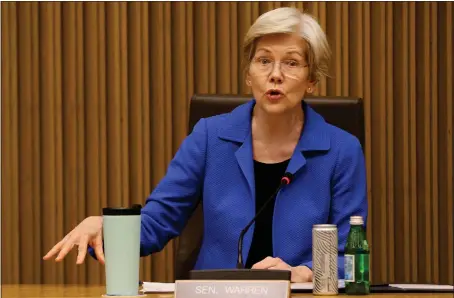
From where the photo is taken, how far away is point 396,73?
4.10m

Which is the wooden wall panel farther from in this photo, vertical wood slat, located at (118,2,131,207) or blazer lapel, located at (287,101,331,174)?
blazer lapel, located at (287,101,331,174)

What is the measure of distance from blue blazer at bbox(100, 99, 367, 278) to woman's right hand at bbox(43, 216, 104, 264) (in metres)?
0.47

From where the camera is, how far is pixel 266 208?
8.99 feet

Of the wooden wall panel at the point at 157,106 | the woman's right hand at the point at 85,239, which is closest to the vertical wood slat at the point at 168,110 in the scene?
the wooden wall panel at the point at 157,106

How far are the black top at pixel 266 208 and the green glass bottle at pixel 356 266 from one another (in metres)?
0.66

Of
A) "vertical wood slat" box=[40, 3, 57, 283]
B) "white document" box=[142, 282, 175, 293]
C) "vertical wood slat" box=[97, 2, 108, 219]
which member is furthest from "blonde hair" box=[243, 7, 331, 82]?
"vertical wood slat" box=[40, 3, 57, 283]

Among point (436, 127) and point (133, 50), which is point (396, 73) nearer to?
point (436, 127)

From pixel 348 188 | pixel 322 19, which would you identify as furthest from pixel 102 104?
pixel 348 188

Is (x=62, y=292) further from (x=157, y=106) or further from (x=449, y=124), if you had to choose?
(x=449, y=124)

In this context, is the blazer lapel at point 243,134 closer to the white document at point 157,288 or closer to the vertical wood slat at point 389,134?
the white document at point 157,288

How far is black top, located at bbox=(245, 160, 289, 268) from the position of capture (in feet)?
8.87

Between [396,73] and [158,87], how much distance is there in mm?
1068

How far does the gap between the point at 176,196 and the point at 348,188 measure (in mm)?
517

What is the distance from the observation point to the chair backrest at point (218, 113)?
9.79ft
